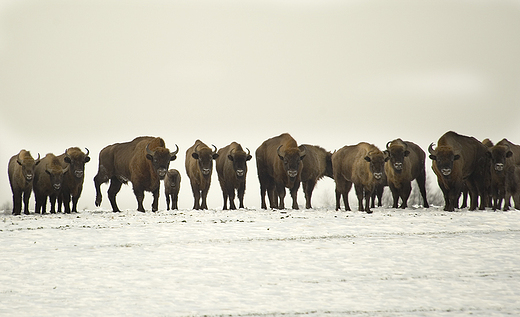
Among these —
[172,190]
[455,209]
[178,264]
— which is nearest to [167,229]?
[178,264]

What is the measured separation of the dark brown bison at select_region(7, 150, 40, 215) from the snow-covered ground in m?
4.39

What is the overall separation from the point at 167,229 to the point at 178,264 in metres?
3.22

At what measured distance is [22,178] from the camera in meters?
22.5

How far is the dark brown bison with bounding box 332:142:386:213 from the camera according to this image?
19.2m

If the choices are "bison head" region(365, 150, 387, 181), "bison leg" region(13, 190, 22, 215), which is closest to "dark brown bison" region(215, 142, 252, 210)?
"bison head" region(365, 150, 387, 181)

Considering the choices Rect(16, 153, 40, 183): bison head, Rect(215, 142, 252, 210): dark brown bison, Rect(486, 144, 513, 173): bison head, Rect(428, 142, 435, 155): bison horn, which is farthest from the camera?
Rect(16, 153, 40, 183): bison head

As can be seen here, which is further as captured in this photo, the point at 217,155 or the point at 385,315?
the point at 217,155

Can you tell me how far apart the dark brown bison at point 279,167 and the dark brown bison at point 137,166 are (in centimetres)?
322

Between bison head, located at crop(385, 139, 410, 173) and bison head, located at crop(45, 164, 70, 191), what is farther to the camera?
bison head, located at crop(45, 164, 70, 191)

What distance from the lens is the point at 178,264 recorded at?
41.3 feet

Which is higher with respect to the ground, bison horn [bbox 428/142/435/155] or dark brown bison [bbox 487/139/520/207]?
bison horn [bbox 428/142/435/155]

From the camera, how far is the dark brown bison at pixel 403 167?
2027 cm

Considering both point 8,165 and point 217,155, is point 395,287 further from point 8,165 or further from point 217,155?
point 8,165

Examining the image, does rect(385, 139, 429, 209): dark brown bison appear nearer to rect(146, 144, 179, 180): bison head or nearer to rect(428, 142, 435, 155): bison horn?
rect(428, 142, 435, 155): bison horn
